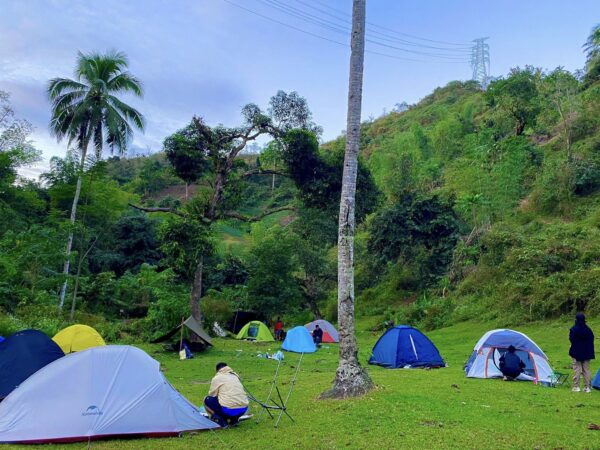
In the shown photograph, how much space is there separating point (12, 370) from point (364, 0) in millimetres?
10103

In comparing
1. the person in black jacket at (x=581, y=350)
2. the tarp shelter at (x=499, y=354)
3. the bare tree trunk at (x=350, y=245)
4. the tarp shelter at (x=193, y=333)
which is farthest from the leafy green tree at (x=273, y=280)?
the person in black jacket at (x=581, y=350)

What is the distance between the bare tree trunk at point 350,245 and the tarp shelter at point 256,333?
16204mm

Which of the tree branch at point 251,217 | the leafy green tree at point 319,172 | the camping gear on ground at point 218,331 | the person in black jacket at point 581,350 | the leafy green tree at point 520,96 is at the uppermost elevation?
the leafy green tree at point 520,96

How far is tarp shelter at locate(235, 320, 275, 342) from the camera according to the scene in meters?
25.2

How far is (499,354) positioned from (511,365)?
60cm

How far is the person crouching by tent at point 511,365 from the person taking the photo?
37.6ft

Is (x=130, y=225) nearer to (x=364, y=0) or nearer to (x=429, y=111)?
(x=364, y=0)

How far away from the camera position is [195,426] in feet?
24.7

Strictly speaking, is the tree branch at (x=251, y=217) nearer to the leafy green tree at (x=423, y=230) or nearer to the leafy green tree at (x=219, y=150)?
the leafy green tree at (x=219, y=150)

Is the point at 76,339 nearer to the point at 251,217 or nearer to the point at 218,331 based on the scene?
the point at 251,217

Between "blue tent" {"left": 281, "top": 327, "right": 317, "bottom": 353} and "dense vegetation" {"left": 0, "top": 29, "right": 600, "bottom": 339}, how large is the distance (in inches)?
174

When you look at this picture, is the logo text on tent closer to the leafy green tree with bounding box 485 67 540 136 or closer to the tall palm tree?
the tall palm tree

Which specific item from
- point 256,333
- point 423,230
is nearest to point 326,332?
point 256,333

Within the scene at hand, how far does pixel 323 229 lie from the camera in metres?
26.6
